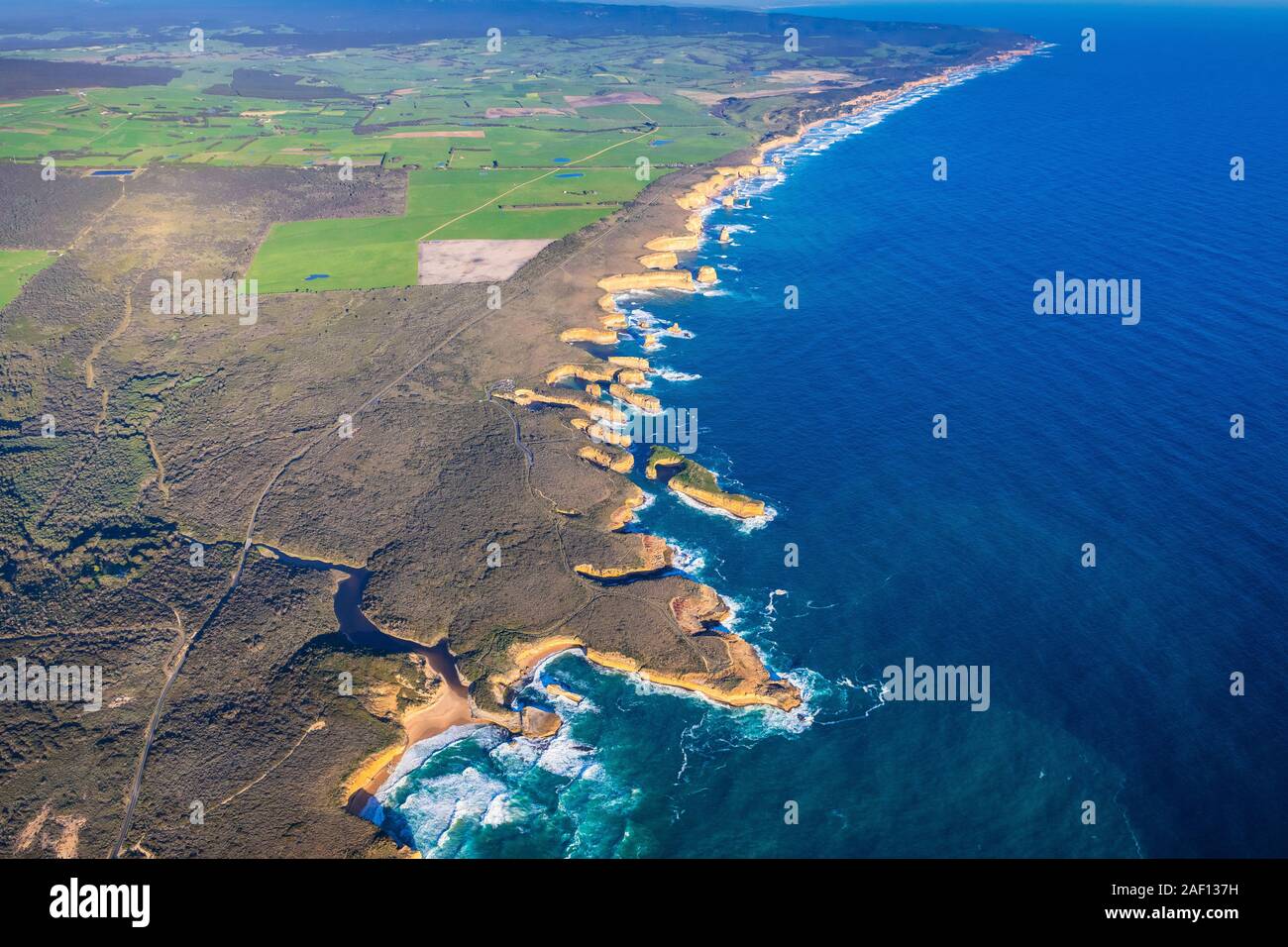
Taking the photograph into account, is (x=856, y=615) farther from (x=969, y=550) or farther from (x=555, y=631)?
(x=555, y=631)

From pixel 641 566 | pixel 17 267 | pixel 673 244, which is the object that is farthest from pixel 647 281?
pixel 17 267

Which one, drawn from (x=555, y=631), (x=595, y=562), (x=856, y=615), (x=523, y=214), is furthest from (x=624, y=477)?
(x=523, y=214)

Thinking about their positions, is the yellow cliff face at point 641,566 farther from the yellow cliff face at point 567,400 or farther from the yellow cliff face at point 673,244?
the yellow cliff face at point 673,244

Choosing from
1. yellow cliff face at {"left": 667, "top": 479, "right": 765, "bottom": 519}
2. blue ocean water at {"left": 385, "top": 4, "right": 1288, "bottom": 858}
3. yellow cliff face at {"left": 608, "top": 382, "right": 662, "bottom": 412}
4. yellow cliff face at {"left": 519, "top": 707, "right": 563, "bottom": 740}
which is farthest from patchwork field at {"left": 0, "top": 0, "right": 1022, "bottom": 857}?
blue ocean water at {"left": 385, "top": 4, "right": 1288, "bottom": 858}

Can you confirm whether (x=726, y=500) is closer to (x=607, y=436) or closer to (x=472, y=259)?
(x=607, y=436)

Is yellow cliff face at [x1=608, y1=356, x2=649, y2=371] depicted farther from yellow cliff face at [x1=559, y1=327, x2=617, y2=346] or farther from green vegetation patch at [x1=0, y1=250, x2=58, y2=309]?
green vegetation patch at [x1=0, y1=250, x2=58, y2=309]

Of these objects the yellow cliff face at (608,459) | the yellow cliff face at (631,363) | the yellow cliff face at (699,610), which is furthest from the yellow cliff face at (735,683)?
the yellow cliff face at (631,363)
